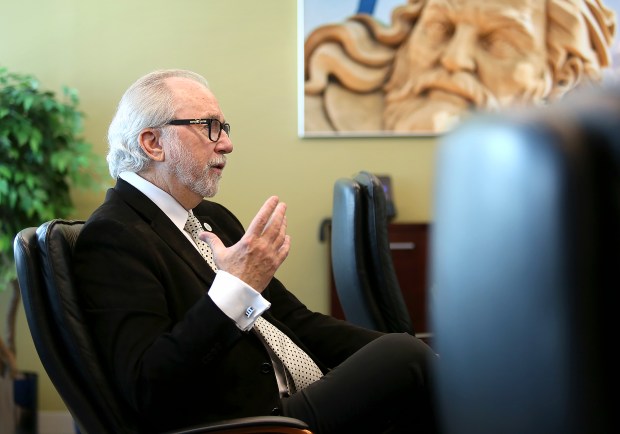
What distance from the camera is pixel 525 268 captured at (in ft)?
1.58

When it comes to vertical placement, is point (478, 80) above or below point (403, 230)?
above

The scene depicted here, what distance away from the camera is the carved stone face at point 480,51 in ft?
14.3

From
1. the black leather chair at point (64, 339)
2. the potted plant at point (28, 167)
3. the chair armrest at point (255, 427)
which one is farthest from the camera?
the potted plant at point (28, 167)

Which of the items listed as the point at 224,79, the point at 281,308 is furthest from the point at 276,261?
the point at 224,79

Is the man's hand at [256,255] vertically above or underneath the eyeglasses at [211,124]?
underneath

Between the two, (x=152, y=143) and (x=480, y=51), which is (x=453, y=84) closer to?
(x=480, y=51)

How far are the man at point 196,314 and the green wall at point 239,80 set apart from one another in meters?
2.19

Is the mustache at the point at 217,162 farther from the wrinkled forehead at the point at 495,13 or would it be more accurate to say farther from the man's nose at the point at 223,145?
the wrinkled forehead at the point at 495,13

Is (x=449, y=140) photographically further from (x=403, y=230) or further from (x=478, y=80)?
(x=478, y=80)

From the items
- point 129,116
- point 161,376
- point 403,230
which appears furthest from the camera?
point 403,230

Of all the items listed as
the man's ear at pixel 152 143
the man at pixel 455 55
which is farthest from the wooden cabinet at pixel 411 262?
the man's ear at pixel 152 143

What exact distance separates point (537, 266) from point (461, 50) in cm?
404

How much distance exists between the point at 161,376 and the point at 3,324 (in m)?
3.06

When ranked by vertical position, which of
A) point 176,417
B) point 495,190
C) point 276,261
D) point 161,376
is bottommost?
point 176,417
